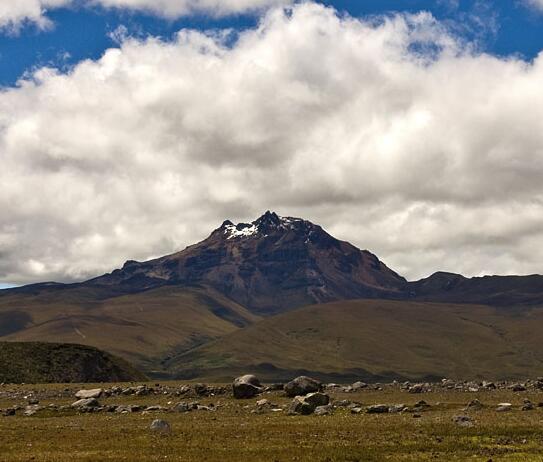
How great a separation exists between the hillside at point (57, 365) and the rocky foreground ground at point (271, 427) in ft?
159

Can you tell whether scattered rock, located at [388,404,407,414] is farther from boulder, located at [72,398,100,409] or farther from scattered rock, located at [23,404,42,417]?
scattered rock, located at [23,404,42,417]

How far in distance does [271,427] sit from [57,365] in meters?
112

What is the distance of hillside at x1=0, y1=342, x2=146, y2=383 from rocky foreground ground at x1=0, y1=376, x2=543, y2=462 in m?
48.5

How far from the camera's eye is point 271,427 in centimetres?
5678

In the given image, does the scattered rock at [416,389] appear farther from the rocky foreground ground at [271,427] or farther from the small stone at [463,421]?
the small stone at [463,421]

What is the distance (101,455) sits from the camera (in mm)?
42281

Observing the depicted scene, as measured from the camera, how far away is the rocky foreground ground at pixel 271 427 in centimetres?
4253

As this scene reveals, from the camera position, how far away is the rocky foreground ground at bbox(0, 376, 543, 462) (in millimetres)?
42531

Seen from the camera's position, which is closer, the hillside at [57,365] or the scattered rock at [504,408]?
the scattered rock at [504,408]

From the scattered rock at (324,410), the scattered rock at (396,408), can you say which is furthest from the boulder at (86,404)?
the scattered rock at (396,408)

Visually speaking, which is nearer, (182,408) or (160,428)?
(160,428)

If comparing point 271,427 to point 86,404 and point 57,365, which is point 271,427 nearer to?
point 86,404

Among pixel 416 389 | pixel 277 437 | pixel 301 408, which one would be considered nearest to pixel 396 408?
pixel 301 408

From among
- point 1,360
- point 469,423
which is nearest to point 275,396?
point 469,423
